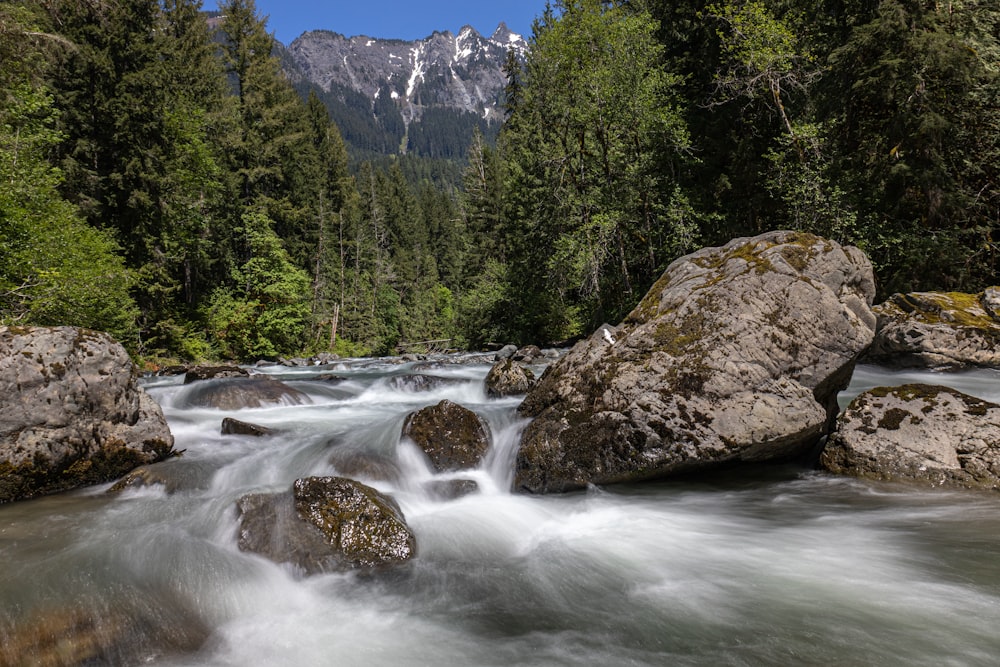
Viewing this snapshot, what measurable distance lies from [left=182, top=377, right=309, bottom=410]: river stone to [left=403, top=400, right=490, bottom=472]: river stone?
4.98 meters

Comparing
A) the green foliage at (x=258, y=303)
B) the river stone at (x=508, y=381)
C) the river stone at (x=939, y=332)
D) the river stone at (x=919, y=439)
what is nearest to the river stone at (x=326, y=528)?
the river stone at (x=919, y=439)

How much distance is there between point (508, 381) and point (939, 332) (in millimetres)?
9852

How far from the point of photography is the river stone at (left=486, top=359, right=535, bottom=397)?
10.3m

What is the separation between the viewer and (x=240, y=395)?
10.4 meters

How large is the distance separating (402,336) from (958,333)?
30.6 meters

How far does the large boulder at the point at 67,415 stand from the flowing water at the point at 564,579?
13.5 inches

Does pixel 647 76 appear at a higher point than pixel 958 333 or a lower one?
higher

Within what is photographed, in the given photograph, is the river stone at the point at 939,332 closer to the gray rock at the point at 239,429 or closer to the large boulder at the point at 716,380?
the large boulder at the point at 716,380

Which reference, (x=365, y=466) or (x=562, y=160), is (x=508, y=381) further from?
(x=562, y=160)

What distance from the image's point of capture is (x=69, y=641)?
303cm

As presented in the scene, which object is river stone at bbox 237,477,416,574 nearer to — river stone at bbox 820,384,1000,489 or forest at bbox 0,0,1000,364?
river stone at bbox 820,384,1000,489

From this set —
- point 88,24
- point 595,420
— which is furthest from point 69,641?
point 88,24

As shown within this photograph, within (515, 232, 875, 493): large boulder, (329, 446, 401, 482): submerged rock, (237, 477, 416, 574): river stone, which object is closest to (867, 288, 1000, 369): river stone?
(515, 232, 875, 493): large boulder

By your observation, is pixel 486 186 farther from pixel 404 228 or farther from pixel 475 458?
pixel 475 458
